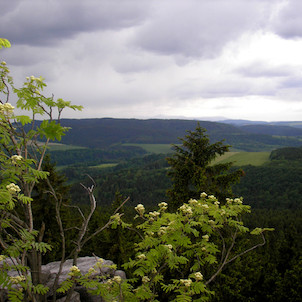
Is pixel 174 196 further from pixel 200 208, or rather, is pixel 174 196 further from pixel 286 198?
pixel 286 198

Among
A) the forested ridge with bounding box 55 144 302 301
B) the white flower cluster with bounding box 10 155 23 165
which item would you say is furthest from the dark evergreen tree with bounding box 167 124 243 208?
the white flower cluster with bounding box 10 155 23 165

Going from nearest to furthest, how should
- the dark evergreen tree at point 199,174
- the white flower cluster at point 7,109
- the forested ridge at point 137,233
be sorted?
1. the white flower cluster at point 7,109
2. the forested ridge at point 137,233
3. the dark evergreen tree at point 199,174

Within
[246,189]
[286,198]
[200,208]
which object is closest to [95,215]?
[200,208]

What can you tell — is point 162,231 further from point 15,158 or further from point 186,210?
point 15,158

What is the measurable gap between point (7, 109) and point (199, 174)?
14.2m

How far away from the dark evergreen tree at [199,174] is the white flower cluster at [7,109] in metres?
13.8

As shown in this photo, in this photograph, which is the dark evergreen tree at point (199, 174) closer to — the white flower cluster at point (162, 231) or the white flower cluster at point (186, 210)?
the white flower cluster at point (186, 210)

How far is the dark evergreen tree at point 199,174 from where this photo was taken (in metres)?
17.5

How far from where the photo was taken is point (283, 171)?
16950 centimetres

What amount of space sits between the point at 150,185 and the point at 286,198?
87.1m

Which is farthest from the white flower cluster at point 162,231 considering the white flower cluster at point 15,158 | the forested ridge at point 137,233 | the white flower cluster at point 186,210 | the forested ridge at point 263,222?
the forested ridge at point 263,222

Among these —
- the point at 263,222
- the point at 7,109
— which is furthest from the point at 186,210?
the point at 263,222

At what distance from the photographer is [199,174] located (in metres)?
17.3

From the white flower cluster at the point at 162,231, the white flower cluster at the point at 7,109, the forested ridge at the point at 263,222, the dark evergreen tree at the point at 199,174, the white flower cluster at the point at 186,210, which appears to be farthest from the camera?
the forested ridge at the point at 263,222
